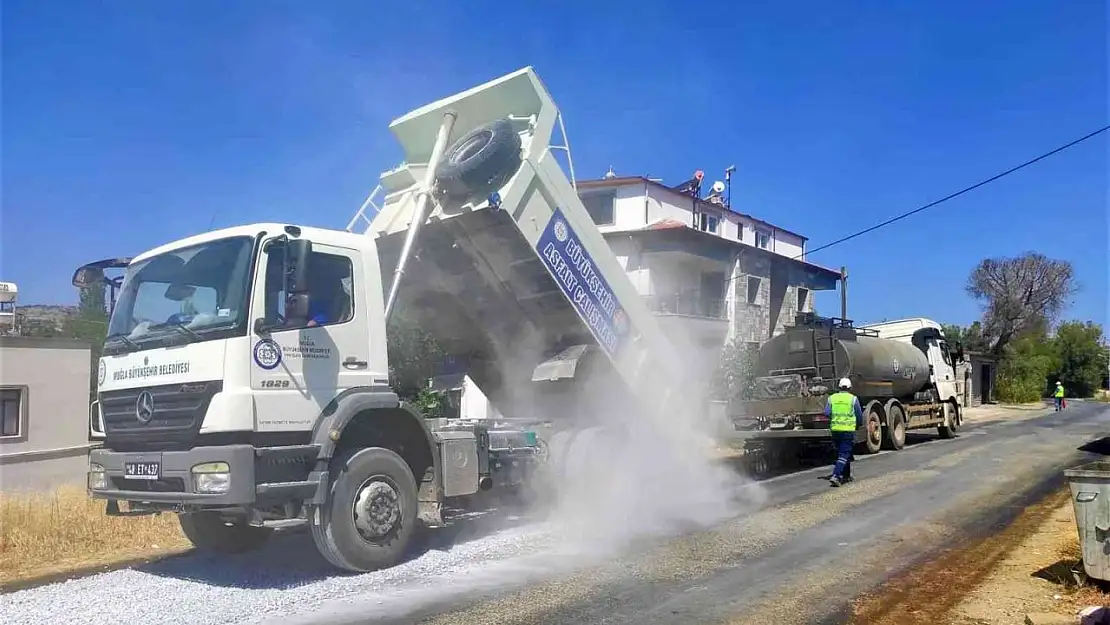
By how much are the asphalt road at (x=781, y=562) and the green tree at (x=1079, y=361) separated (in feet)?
188

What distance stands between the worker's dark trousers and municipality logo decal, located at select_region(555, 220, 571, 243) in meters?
5.66

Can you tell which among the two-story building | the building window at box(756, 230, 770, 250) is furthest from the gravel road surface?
the building window at box(756, 230, 770, 250)

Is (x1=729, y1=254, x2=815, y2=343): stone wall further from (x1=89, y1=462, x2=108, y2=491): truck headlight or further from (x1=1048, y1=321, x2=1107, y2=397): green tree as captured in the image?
(x1=1048, y1=321, x2=1107, y2=397): green tree

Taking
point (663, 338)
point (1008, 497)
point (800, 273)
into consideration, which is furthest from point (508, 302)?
point (800, 273)

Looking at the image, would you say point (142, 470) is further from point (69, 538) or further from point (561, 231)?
point (561, 231)

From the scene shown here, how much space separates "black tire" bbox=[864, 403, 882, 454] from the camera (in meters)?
15.7

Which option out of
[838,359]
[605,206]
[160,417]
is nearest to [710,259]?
[605,206]

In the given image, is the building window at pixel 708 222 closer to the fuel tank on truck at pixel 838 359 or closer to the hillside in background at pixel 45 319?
the fuel tank on truck at pixel 838 359

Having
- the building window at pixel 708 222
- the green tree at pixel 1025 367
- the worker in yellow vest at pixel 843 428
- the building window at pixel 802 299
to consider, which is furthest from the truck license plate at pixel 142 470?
the green tree at pixel 1025 367

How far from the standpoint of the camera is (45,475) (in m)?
17.2

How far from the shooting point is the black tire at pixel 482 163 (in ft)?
24.6

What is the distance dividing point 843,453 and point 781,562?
5215mm

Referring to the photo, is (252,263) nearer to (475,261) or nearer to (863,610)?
(475,261)

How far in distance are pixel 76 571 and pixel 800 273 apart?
1374 inches
